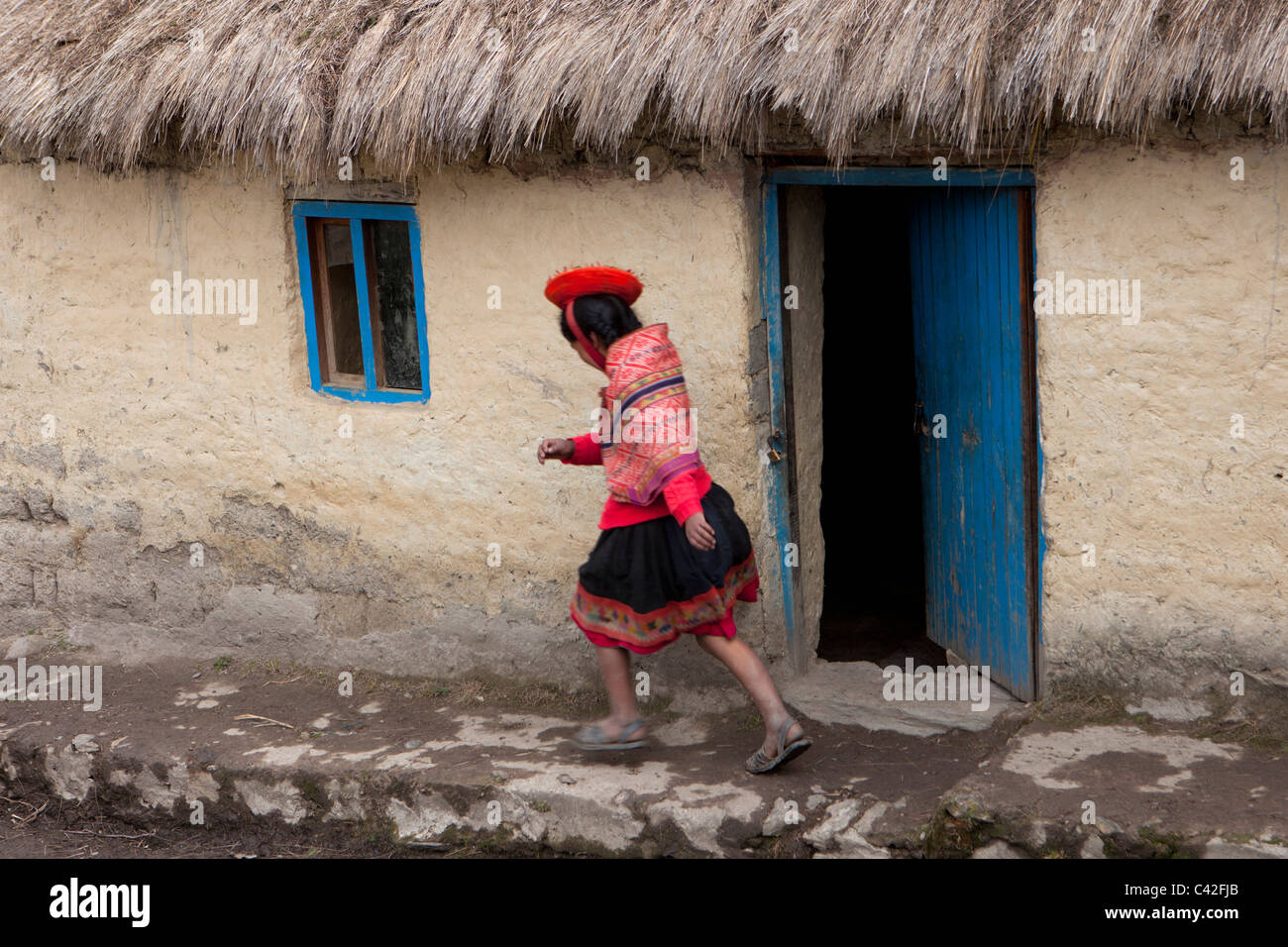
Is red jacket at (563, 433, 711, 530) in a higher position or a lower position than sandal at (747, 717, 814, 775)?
higher

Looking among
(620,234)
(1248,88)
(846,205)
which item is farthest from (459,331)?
(1248,88)

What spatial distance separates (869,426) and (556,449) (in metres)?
2.78

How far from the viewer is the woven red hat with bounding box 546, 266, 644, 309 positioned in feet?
13.5

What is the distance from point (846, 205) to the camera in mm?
6188

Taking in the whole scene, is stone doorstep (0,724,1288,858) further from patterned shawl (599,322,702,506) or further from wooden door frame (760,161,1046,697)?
patterned shawl (599,322,702,506)

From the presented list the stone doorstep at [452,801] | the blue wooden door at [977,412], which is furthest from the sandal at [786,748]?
the blue wooden door at [977,412]

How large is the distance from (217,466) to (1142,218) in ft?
11.7

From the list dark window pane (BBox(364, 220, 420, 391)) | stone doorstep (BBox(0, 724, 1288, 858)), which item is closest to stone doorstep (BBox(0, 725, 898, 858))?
stone doorstep (BBox(0, 724, 1288, 858))

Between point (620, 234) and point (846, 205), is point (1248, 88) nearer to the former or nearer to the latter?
point (620, 234)

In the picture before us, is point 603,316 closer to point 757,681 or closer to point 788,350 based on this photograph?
point 788,350

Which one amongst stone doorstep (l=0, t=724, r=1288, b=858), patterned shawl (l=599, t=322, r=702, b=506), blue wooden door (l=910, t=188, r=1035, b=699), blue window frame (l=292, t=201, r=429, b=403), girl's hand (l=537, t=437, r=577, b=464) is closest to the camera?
stone doorstep (l=0, t=724, r=1288, b=858)

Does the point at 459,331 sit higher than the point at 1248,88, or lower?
lower

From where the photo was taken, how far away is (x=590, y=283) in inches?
163

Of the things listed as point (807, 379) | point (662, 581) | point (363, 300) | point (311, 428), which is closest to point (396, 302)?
point (363, 300)
